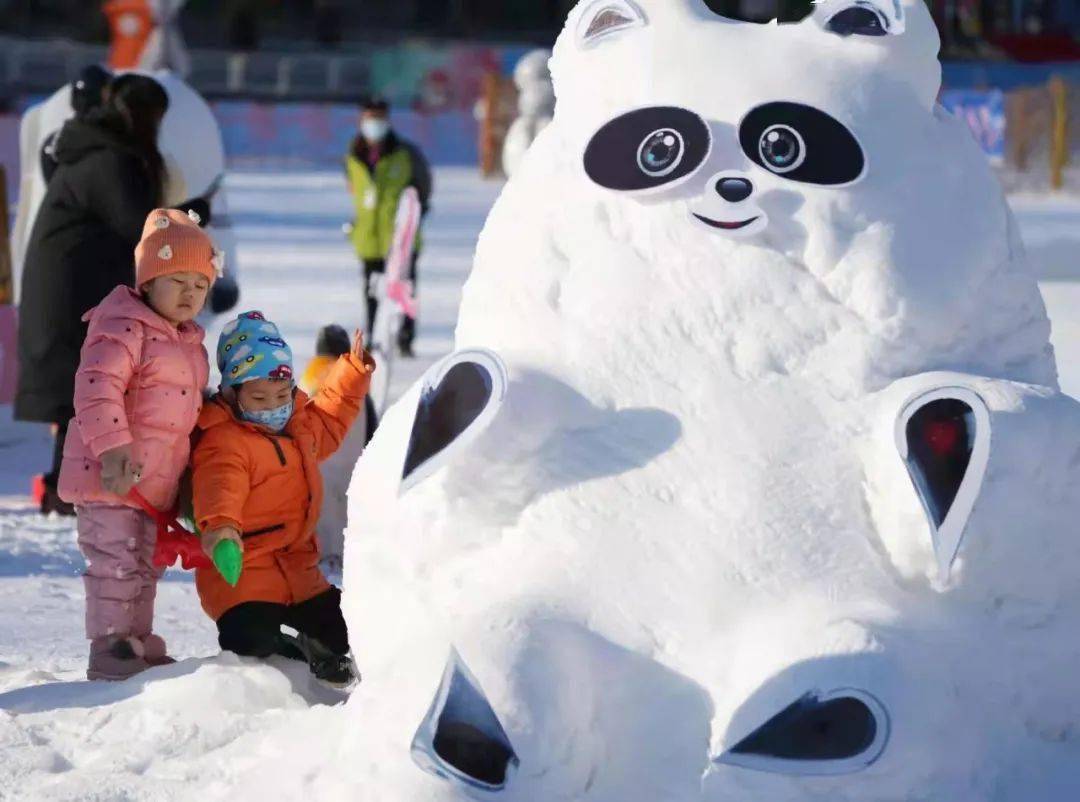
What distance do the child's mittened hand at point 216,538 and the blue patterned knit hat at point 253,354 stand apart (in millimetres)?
341

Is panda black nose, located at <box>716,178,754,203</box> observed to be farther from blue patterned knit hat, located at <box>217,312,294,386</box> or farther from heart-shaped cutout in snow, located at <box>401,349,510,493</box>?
blue patterned knit hat, located at <box>217,312,294,386</box>

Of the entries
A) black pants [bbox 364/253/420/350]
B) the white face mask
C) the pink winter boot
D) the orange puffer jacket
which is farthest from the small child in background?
the white face mask

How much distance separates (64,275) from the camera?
20.1ft

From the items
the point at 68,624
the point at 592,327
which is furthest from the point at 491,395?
the point at 68,624

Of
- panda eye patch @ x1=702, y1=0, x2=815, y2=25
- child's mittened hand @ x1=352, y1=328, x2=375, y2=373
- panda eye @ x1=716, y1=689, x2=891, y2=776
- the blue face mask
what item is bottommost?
panda eye patch @ x1=702, y1=0, x2=815, y2=25

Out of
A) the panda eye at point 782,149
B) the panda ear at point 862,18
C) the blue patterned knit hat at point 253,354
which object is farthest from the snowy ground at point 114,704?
the panda ear at point 862,18

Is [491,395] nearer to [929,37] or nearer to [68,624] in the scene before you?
[929,37]

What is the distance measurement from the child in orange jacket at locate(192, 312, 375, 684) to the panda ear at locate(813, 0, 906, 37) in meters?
1.23

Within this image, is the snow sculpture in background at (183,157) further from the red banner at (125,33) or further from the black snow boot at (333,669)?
the red banner at (125,33)

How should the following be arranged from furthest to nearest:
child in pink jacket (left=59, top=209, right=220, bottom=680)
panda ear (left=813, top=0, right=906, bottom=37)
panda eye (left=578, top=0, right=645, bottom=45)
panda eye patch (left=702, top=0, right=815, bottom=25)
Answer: panda eye patch (left=702, top=0, right=815, bottom=25), child in pink jacket (left=59, top=209, right=220, bottom=680), panda eye (left=578, top=0, right=645, bottom=45), panda ear (left=813, top=0, right=906, bottom=37)

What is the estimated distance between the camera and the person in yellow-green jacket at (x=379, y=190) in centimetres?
1063

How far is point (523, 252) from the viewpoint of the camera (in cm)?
352

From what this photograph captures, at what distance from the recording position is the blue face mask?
410cm

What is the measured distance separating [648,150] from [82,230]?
307 centimetres
